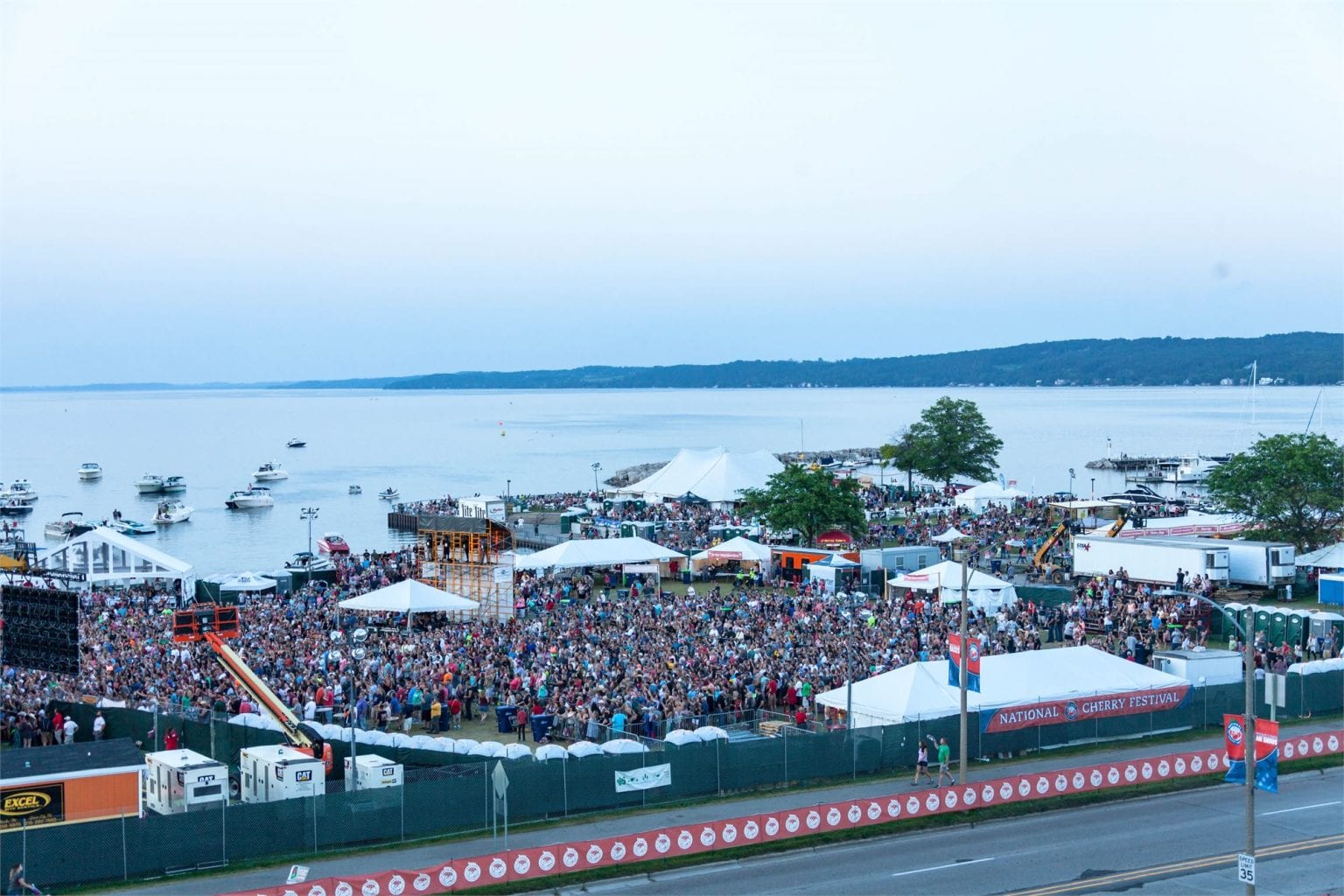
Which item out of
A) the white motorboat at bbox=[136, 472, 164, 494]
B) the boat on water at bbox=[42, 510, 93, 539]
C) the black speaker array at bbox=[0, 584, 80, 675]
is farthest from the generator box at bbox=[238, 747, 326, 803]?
the white motorboat at bbox=[136, 472, 164, 494]

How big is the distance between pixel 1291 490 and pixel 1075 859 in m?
36.5

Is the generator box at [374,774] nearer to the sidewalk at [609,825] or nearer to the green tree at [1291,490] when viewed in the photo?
the sidewalk at [609,825]

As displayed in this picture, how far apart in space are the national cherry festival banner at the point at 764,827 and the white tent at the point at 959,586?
14.4 meters

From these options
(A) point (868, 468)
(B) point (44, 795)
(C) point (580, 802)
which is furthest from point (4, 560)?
(A) point (868, 468)

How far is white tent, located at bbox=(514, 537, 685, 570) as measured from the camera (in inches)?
1784

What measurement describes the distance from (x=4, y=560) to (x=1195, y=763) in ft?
129

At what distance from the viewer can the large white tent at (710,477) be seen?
74.9 meters

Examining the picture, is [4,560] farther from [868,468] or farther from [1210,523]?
[868,468]

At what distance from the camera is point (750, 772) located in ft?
76.9

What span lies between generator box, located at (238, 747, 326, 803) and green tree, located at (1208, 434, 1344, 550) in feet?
135

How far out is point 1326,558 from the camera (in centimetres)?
4478

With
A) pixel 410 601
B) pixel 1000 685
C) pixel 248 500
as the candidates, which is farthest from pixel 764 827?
pixel 248 500

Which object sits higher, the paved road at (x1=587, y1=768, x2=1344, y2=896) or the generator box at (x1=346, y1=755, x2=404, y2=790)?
the generator box at (x1=346, y1=755, x2=404, y2=790)

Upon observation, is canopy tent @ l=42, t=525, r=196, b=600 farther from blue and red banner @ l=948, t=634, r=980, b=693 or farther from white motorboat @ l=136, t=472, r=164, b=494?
white motorboat @ l=136, t=472, r=164, b=494
